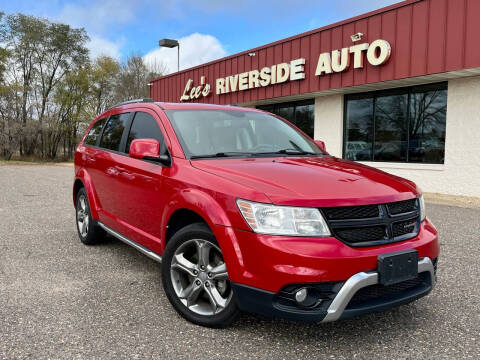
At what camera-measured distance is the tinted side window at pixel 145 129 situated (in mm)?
3652

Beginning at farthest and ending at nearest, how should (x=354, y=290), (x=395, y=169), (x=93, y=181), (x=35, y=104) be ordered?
(x=35, y=104)
(x=395, y=169)
(x=93, y=181)
(x=354, y=290)

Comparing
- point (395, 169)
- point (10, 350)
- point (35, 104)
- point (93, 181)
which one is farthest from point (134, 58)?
point (10, 350)

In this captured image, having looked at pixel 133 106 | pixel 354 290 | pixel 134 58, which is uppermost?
pixel 134 58

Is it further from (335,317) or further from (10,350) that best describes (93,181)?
(335,317)

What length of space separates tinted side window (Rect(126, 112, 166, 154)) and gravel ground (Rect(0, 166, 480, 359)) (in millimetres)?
1374

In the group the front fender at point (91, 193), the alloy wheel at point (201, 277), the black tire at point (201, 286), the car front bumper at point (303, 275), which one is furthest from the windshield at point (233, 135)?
the front fender at point (91, 193)

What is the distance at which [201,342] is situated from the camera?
2684 millimetres

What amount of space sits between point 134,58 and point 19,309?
40169 mm

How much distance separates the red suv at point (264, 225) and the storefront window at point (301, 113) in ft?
37.0

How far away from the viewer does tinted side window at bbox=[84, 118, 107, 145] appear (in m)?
5.18

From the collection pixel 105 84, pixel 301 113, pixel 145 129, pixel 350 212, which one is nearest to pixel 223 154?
pixel 145 129

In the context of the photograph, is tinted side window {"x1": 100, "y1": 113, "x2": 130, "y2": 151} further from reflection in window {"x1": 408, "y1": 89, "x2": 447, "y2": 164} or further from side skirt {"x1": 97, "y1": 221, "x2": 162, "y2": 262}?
reflection in window {"x1": 408, "y1": 89, "x2": 447, "y2": 164}

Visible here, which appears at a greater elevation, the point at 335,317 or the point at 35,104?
the point at 35,104

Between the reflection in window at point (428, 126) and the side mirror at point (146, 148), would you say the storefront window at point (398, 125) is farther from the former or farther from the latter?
the side mirror at point (146, 148)
